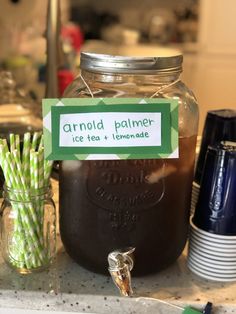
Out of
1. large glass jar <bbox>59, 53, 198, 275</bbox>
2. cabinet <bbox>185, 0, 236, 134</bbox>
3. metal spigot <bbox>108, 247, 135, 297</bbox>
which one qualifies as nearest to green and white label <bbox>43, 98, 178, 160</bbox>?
large glass jar <bbox>59, 53, 198, 275</bbox>

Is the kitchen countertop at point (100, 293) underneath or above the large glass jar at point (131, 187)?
underneath

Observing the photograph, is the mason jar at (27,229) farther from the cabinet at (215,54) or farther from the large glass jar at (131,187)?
the cabinet at (215,54)

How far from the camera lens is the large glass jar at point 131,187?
645 millimetres

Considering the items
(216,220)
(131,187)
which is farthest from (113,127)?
(216,220)

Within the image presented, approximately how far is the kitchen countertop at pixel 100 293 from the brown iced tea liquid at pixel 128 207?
0.07 feet

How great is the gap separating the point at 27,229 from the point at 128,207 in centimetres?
14

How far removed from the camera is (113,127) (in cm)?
64

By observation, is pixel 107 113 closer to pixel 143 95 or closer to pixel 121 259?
pixel 143 95

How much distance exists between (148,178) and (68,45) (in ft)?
4.31

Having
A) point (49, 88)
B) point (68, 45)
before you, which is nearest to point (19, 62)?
point (68, 45)

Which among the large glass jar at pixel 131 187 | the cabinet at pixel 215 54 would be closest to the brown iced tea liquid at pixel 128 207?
the large glass jar at pixel 131 187

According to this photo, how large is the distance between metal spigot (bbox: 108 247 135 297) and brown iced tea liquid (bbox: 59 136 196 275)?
0.02m

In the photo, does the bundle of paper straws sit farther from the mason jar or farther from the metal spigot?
the metal spigot

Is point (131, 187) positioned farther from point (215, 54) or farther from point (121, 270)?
point (215, 54)
